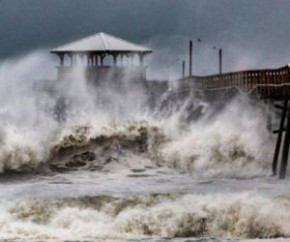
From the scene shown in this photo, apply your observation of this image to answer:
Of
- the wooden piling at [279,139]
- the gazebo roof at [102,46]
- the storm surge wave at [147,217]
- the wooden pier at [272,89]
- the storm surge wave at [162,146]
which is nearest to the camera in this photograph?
the storm surge wave at [147,217]

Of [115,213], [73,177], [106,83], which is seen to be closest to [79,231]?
[115,213]

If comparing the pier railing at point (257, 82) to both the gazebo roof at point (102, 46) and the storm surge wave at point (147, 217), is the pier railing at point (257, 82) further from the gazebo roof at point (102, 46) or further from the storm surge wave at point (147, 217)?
the gazebo roof at point (102, 46)

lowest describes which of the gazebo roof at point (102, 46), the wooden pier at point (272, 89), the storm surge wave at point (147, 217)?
the storm surge wave at point (147, 217)

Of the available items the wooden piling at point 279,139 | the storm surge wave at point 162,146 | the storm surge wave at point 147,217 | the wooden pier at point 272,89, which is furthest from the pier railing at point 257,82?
the storm surge wave at point 147,217

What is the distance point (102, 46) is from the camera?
177 ft

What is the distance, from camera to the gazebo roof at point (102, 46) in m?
53.8

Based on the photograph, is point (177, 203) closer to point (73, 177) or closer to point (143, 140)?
point (73, 177)

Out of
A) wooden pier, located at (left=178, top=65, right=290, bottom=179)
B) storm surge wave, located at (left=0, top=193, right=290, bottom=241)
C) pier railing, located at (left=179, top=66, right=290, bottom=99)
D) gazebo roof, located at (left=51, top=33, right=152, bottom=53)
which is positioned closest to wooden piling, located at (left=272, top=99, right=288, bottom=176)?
wooden pier, located at (left=178, top=65, right=290, bottom=179)

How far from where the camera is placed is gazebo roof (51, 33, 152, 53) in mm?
53781

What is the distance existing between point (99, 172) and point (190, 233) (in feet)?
44.5

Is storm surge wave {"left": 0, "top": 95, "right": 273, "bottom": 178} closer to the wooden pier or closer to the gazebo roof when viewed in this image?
the wooden pier

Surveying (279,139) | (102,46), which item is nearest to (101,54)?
(102,46)

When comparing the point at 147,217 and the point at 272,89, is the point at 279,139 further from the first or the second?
the point at 147,217

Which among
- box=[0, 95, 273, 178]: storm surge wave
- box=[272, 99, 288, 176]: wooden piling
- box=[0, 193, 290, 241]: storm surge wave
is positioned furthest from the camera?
box=[0, 95, 273, 178]: storm surge wave
